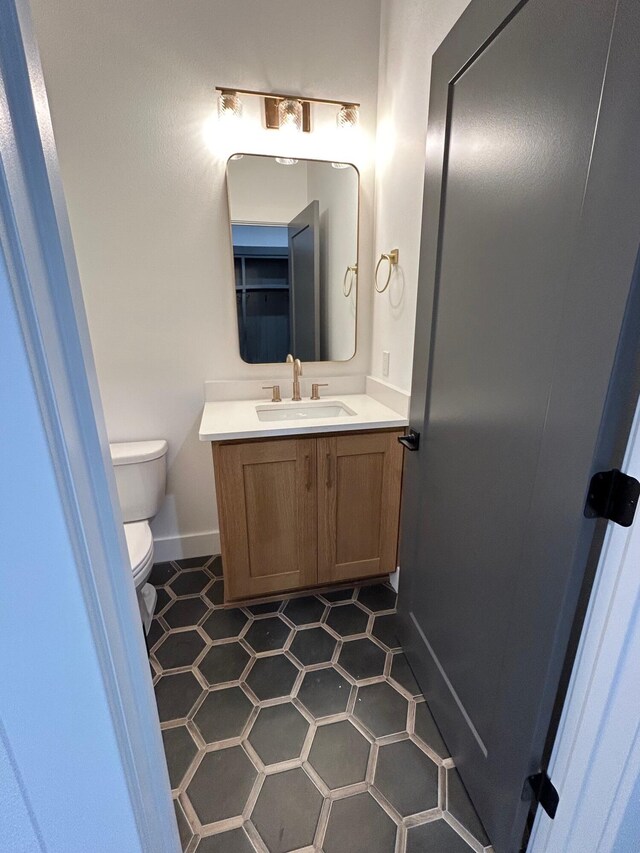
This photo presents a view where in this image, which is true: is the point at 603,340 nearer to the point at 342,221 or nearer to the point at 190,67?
the point at 342,221

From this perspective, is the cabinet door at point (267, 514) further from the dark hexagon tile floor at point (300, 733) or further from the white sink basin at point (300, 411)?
the white sink basin at point (300, 411)

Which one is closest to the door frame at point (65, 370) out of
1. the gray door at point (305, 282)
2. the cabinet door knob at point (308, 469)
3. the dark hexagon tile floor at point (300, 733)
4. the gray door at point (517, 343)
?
the dark hexagon tile floor at point (300, 733)

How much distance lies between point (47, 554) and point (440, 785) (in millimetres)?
1352

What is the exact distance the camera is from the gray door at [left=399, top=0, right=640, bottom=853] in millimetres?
605

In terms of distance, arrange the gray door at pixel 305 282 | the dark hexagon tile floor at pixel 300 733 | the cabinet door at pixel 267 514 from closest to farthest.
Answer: the dark hexagon tile floor at pixel 300 733, the cabinet door at pixel 267 514, the gray door at pixel 305 282

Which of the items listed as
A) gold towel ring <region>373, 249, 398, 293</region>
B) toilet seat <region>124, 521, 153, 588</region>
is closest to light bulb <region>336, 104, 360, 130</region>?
gold towel ring <region>373, 249, 398, 293</region>

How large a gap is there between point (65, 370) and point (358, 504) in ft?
4.83

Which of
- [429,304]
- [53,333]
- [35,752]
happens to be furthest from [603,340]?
[35,752]

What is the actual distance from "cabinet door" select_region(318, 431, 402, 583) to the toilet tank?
0.82m

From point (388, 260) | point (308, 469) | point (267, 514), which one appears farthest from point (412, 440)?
point (388, 260)

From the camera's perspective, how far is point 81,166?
1671mm

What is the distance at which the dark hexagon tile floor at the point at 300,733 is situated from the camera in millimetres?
1038

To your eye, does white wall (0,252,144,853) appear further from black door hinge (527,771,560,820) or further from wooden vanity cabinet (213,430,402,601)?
wooden vanity cabinet (213,430,402,601)

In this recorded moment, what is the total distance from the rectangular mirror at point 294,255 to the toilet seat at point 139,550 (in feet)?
3.20
